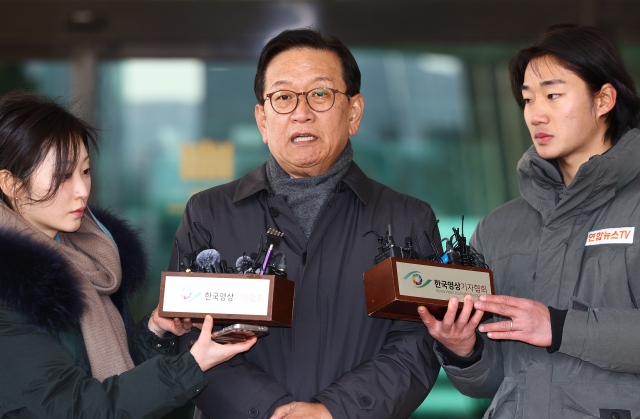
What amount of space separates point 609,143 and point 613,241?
44cm

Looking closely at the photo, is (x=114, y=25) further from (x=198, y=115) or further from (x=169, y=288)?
(x=169, y=288)

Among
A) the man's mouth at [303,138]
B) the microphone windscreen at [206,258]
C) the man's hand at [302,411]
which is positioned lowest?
the man's hand at [302,411]

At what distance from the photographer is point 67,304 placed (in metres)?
2.42

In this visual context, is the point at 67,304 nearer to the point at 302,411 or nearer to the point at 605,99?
the point at 302,411

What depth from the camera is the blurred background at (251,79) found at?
609 centimetres

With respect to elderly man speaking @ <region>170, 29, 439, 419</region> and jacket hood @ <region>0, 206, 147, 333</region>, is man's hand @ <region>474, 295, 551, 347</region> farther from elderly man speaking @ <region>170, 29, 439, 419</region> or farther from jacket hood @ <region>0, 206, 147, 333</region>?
jacket hood @ <region>0, 206, 147, 333</region>

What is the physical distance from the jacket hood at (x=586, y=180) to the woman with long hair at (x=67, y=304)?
4.03 feet

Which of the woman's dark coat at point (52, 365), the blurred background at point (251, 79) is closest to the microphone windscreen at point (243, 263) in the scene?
the woman's dark coat at point (52, 365)

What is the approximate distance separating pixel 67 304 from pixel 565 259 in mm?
1645

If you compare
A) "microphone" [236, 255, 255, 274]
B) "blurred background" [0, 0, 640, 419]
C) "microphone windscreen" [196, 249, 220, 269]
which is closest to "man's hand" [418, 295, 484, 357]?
"microphone" [236, 255, 255, 274]

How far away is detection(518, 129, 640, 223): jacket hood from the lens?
105 inches

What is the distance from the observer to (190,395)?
2.42m

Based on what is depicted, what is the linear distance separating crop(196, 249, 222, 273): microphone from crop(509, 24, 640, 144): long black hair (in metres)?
1.41

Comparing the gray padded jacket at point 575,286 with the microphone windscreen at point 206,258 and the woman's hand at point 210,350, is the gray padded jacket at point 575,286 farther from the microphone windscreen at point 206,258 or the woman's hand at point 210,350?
the microphone windscreen at point 206,258
